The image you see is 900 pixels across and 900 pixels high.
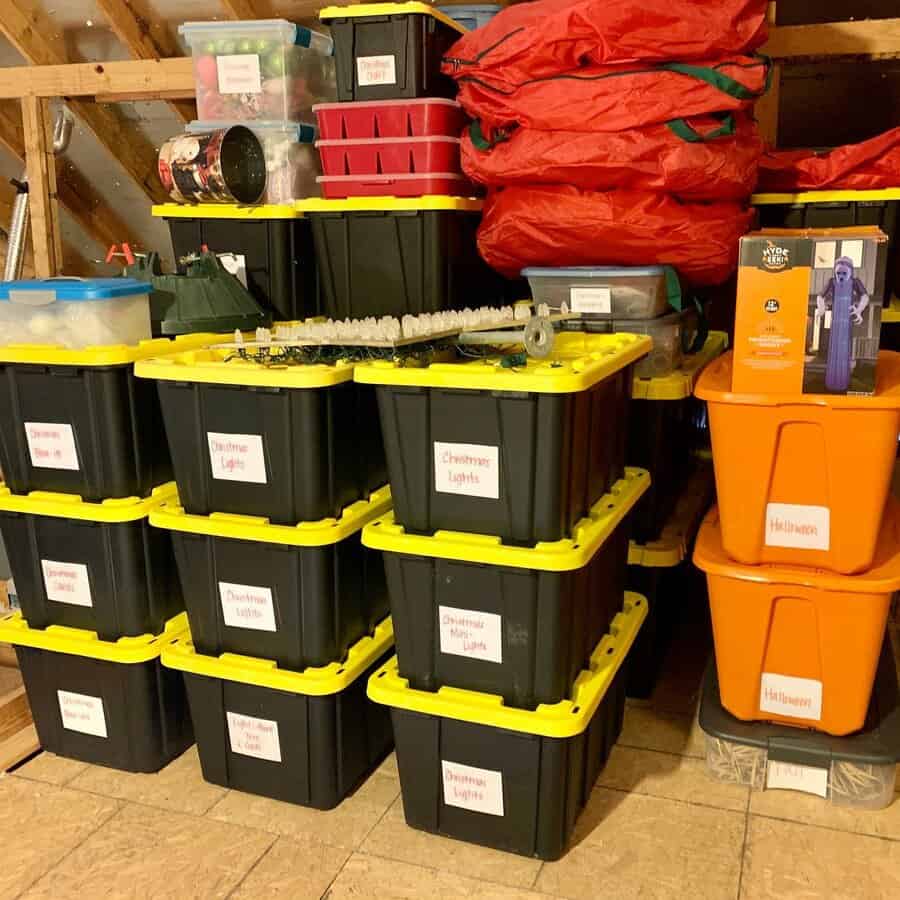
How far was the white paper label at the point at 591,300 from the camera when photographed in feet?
7.00

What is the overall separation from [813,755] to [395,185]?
1617 millimetres

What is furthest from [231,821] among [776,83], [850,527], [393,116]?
[776,83]

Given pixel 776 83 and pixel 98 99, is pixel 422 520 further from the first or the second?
pixel 98 99

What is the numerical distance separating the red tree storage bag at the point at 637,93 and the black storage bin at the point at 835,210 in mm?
504

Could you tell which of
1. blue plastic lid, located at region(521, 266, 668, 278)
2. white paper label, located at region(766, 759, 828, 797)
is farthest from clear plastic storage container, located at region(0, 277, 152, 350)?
white paper label, located at region(766, 759, 828, 797)

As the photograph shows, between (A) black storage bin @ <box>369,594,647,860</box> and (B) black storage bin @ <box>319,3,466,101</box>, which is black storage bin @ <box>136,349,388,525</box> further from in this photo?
(B) black storage bin @ <box>319,3,466,101</box>

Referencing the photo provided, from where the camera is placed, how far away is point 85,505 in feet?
Answer: 5.98

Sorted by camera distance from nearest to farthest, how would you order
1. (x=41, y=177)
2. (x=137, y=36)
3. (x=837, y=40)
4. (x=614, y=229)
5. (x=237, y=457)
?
1. (x=237, y=457)
2. (x=614, y=229)
3. (x=837, y=40)
4. (x=137, y=36)
5. (x=41, y=177)

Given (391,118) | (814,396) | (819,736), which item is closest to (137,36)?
(391,118)

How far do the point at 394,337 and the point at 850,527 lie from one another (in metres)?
0.95

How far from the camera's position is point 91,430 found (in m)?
1.79

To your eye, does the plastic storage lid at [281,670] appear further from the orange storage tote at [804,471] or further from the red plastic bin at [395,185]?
the red plastic bin at [395,185]

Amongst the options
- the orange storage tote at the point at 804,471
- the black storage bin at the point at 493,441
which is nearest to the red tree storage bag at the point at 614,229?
the orange storage tote at the point at 804,471

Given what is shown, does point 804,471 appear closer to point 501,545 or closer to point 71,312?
point 501,545
